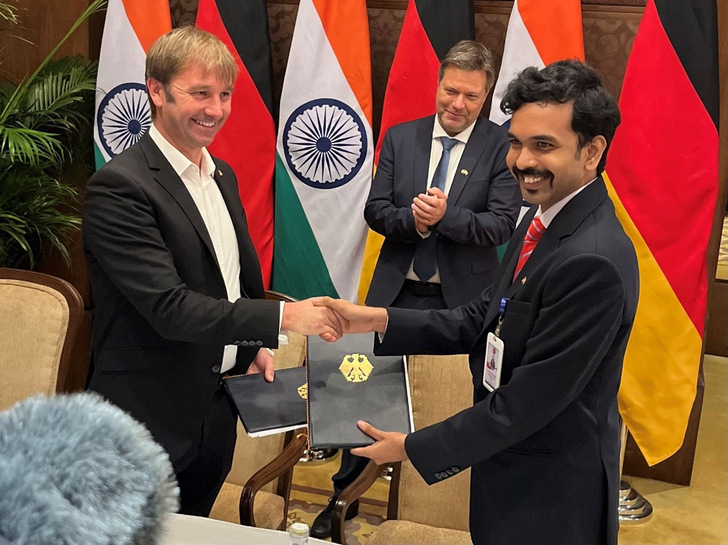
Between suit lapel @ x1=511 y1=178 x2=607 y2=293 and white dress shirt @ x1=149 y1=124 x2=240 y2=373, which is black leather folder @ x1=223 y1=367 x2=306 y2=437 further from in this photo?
suit lapel @ x1=511 y1=178 x2=607 y2=293

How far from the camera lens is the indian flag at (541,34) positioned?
3.55 meters

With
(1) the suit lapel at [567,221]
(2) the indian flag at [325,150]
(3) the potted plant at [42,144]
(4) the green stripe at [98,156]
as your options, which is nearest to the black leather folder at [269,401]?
(1) the suit lapel at [567,221]

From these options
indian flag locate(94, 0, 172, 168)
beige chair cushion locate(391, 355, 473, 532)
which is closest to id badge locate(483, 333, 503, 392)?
beige chair cushion locate(391, 355, 473, 532)

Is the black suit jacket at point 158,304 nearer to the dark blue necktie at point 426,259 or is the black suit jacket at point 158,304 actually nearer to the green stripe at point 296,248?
the dark blue necktie at point 426,259

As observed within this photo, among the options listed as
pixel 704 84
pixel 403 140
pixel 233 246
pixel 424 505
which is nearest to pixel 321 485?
pixel 424 505

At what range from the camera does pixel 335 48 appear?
3855 millimetres

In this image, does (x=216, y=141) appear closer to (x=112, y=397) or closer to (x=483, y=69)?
(x=483, y=69)

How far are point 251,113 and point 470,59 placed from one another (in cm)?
120

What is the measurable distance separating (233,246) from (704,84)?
2.20m

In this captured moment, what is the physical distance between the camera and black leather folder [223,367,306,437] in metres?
2.14

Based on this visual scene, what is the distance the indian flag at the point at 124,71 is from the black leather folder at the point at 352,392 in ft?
7.52

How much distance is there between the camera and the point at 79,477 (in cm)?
78

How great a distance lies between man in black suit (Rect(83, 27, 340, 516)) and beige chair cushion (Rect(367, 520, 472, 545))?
55cm

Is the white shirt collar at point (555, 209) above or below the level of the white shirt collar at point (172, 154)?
below
